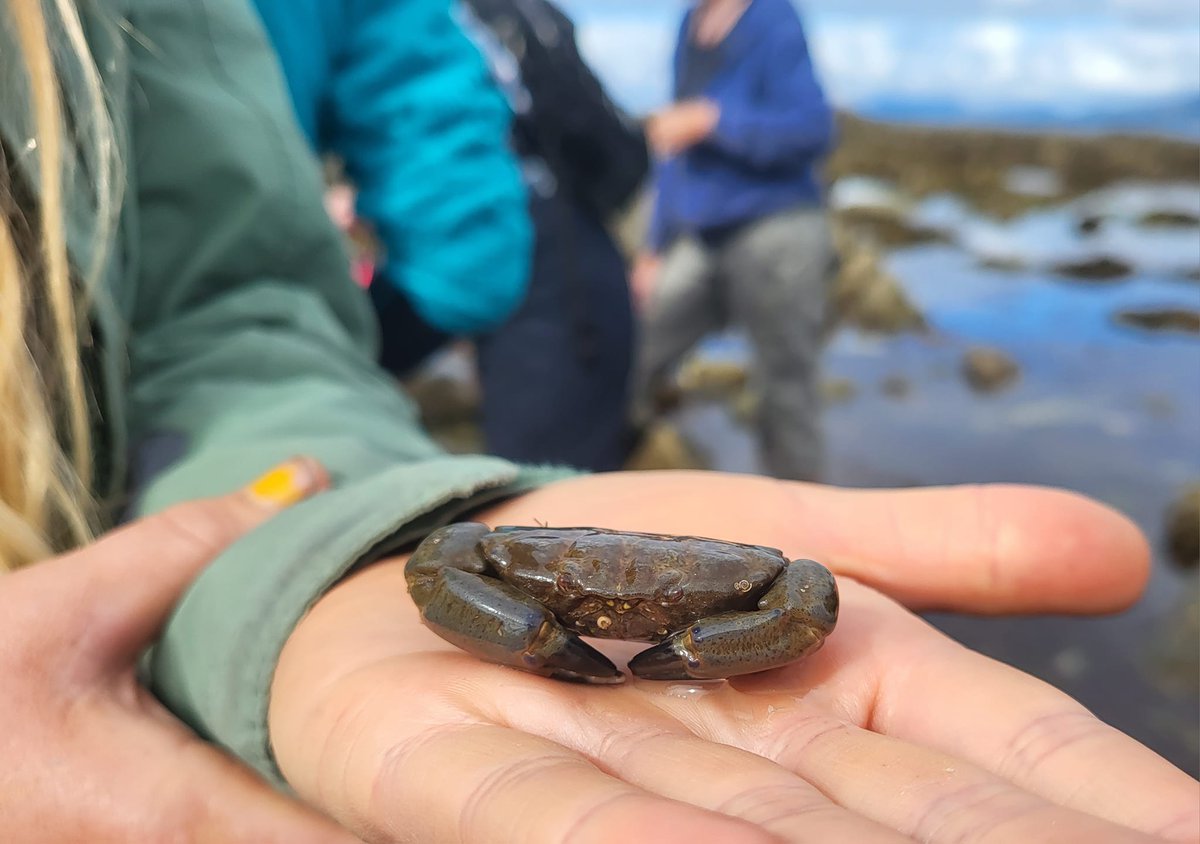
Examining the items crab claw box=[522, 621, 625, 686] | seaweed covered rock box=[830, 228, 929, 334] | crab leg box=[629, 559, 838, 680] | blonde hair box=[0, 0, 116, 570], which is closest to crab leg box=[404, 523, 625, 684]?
crab claw box=[522, 621, 625, 686]

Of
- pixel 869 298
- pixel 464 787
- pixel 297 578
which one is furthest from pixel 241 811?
pixel 869 298

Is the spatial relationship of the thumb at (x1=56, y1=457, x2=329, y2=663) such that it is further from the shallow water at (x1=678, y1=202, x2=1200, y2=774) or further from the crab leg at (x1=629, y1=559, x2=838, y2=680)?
the shallow water at (x1=678, y1=202, x2=1200, y2=774)

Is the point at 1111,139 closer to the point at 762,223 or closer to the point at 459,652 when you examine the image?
the point at 762,223

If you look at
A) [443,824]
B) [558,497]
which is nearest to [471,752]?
[443,824]

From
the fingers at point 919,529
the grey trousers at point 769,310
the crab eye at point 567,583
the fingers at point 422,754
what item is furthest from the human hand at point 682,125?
the fingers at point 422,754

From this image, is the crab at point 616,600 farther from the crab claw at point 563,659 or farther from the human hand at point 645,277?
the human hand at point 645,277

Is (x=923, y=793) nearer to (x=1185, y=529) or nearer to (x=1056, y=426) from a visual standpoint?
(x=1185, y=529)
